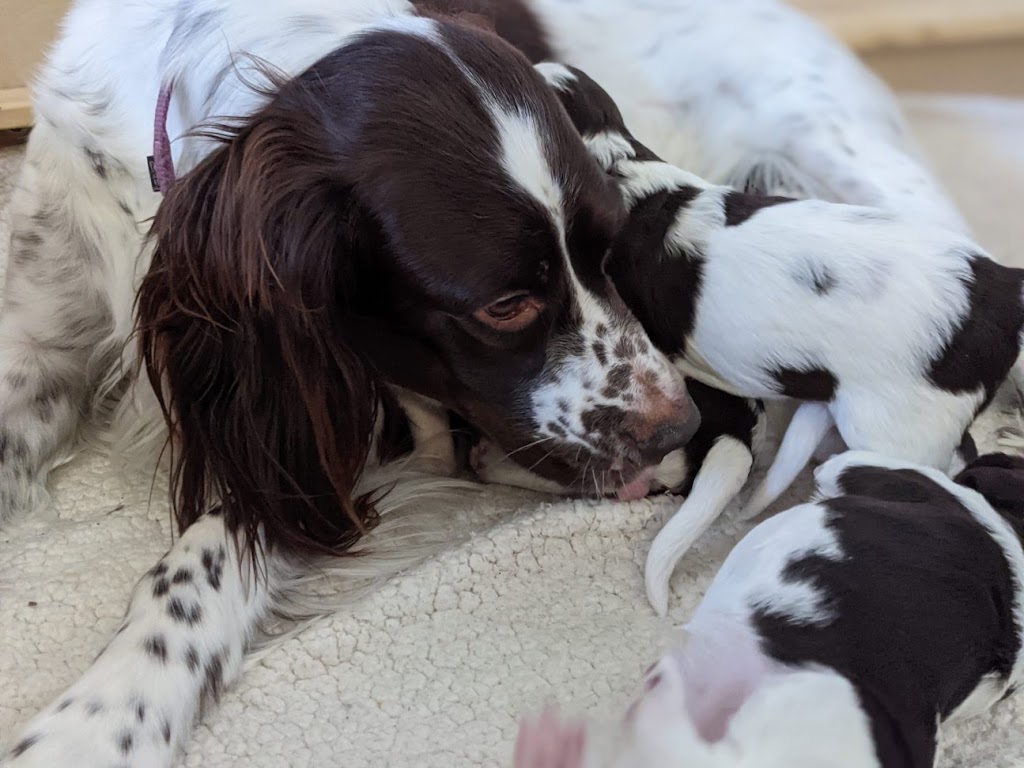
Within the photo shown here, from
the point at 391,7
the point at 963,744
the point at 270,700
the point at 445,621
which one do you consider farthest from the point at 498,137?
the point at 963,744

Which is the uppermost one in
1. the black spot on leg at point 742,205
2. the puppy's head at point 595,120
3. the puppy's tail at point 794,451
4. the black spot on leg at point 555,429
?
the puppy's head at point 595,120

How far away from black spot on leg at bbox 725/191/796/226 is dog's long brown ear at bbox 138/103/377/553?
59 cm

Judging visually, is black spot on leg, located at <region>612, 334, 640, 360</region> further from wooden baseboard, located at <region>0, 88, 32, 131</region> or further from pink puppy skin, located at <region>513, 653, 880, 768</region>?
wooden baseboard, located at <region>0, 88, 32, 131</region>

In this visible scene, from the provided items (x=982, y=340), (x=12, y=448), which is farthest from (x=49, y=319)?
(x=982, y=340)

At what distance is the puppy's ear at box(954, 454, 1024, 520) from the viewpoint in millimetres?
1326

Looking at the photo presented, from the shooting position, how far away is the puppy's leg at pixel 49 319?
1.59 meters

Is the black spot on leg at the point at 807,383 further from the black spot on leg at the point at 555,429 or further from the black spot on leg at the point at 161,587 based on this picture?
the black spot on leg at the point at 161,587

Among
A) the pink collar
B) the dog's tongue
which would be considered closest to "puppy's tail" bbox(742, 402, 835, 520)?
the dog's tongue

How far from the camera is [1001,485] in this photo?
4.41 ft

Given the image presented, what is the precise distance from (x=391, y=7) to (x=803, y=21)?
50.6 inches

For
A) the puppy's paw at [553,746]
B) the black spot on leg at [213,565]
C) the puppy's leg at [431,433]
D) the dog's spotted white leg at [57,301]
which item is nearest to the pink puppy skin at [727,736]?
the puppy's paw at [553,746]

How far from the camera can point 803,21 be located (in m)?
2.33

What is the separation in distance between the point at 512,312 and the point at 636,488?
376 millimetres

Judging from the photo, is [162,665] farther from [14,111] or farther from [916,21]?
[916,21]
